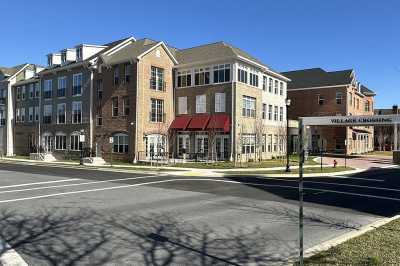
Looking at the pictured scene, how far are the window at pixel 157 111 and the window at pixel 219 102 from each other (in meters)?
5.88

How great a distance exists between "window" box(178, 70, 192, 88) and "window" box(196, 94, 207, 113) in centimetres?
213

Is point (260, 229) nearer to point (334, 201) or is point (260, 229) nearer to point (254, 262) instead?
point (254, 262)

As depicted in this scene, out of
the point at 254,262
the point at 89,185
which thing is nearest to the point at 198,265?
the point at 254,262

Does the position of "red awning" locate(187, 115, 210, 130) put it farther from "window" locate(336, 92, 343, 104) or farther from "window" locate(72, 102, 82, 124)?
"window" locate(336, 92, 343, 104)

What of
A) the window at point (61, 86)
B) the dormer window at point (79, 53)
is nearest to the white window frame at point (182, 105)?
the dormer window at point (79, 53)

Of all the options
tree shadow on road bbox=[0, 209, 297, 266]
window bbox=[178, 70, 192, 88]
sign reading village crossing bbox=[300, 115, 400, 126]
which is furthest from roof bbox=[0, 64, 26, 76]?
tree shadow on road bbox=[0, 209, 297, 266]

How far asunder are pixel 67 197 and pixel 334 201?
1064 cm

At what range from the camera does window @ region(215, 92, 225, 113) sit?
39.9 meters

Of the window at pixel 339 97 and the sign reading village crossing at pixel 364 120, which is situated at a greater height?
the window at pixel 339 97

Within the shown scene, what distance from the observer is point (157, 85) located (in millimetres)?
42000

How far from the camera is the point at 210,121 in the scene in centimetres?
3988

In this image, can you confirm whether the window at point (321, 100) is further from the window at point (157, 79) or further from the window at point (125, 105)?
the window at point (125, 105)

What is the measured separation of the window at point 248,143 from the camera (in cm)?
4059

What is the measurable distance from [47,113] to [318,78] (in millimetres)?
37876
